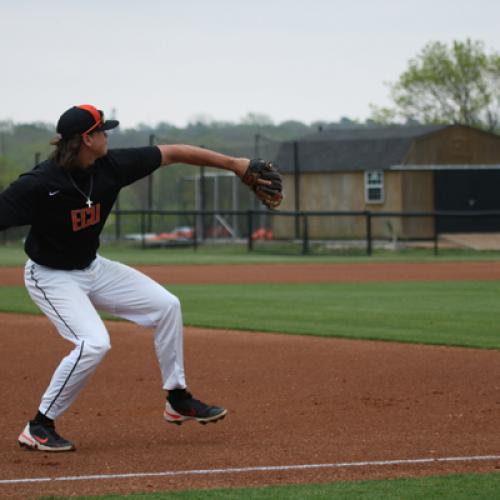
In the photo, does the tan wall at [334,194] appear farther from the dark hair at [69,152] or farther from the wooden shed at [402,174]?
the dark hair at [69,152]

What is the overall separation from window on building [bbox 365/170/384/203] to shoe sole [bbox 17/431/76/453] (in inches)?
1283

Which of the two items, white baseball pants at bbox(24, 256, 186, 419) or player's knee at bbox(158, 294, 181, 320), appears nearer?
white baseball pants at bbox(24, 256, 186, 419)

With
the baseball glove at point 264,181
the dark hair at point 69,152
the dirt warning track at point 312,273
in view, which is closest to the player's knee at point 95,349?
the dark hair at point 69,152

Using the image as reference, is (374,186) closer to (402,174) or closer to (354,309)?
(402,174)

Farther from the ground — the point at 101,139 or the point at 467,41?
the point at 467,41

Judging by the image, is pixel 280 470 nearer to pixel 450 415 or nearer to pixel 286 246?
pixel 450 415

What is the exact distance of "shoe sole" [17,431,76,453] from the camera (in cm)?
602

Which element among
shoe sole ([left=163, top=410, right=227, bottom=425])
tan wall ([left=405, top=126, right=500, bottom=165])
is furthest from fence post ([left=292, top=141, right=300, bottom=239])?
shoe sole ([left=163, top=410, right=227, bottom=425])

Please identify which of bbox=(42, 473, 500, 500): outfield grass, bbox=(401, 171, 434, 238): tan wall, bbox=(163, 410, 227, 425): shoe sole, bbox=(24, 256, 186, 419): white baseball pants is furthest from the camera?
bbox=(401, 171, 434, 238): tan wall

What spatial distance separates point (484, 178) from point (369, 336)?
29.1m

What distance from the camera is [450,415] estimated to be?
7.02 m

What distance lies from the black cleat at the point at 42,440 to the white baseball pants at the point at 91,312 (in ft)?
0.33

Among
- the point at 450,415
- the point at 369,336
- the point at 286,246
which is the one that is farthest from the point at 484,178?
the point at 450,415

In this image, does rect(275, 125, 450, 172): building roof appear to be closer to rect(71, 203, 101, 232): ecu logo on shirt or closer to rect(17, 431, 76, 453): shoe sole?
rect(71, 203, 101, 232): ecu logo on shirt
